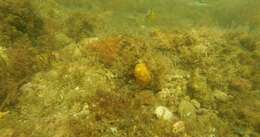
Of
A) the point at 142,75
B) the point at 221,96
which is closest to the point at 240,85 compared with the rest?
the point at 221,96

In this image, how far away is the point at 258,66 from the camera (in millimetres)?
8320

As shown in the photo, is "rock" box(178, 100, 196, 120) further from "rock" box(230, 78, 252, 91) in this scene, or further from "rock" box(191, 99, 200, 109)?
"rock" box(230, 78, 252, 91)

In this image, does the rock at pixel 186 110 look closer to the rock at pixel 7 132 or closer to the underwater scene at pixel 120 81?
the underwater scene at pixel 120 81

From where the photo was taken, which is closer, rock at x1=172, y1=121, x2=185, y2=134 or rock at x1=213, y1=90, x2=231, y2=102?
rock at x1=172, y1=121, x2=185, y2=134

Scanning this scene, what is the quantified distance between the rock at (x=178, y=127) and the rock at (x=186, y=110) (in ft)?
1.12

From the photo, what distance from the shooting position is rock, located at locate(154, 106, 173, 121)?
20.1 feet

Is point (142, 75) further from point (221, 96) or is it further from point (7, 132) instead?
point (7, 132)

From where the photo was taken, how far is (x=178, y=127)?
5914 mm

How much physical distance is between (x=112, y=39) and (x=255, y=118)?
12.4 ft

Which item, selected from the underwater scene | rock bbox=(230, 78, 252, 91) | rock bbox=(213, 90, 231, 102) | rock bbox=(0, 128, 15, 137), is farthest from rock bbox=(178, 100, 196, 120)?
rock bbox=(0, 128, 15, 137)

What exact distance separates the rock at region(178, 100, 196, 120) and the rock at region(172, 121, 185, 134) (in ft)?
1.12

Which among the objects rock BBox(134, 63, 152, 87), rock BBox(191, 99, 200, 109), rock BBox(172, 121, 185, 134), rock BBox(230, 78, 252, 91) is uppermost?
rock BBox(134, 63, 152, 87)

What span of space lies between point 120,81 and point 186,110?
1569mm

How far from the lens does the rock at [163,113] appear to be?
612cm
